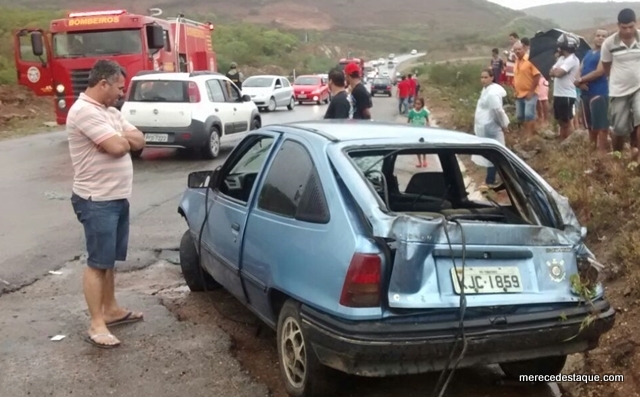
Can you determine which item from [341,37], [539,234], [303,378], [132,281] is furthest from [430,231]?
[341,37]

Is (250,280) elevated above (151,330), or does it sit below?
above

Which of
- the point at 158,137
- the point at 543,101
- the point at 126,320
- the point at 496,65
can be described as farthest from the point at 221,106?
the point at 126,320

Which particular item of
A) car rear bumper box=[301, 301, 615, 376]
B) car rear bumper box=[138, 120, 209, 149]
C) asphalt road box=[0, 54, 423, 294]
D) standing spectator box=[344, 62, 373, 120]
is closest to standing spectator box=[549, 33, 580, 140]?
standing spectator box=[344, 62, 373, 120]

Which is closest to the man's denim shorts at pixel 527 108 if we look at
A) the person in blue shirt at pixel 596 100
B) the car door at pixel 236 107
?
the person in blue shirt at pixel 596 100

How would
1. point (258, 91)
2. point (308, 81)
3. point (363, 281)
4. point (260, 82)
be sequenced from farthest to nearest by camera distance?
1. point (308, 81)
2. point (260, 82)
3. point (258, 91)
4. point (363, 281)

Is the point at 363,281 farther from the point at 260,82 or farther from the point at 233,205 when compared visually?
the point at 260,82

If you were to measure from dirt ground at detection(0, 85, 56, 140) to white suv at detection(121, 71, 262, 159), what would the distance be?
6.96 meters

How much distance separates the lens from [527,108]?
12312mm

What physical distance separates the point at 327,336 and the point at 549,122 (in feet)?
38.2

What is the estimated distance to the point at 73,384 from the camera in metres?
4.62

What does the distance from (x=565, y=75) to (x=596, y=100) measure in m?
1.90

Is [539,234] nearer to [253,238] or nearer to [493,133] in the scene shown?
[253,238]

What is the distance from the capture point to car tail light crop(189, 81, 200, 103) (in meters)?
14.8

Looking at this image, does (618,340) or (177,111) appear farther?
(177,111)
